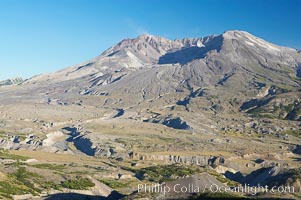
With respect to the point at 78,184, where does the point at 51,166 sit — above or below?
above

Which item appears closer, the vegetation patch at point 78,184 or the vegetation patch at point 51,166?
the vegetation patch at point 78,184

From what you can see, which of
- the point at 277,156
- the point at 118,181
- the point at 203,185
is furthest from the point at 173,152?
the point at 203,185

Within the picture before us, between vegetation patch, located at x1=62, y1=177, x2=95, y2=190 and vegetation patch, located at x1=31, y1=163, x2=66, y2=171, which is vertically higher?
vegetation patch, located at x1=31, y1=163, x2=66, y2=171

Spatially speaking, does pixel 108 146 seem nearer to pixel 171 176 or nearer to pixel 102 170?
pixel 102 170

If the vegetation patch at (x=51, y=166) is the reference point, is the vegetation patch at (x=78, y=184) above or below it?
below

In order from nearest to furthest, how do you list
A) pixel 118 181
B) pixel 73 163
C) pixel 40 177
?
pixel 40 177 < pixel 118 181 < pixel 73 163

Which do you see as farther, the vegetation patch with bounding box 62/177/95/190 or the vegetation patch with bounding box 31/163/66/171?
the vegetation patch with bounding box 31/163/66/171

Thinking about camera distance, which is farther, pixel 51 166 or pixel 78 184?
pixel 51 166

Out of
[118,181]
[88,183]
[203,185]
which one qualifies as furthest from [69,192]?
[203,185]

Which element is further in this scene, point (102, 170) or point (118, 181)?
point (102, 170)

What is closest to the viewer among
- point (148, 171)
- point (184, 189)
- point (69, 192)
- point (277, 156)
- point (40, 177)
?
point (184, 189)
